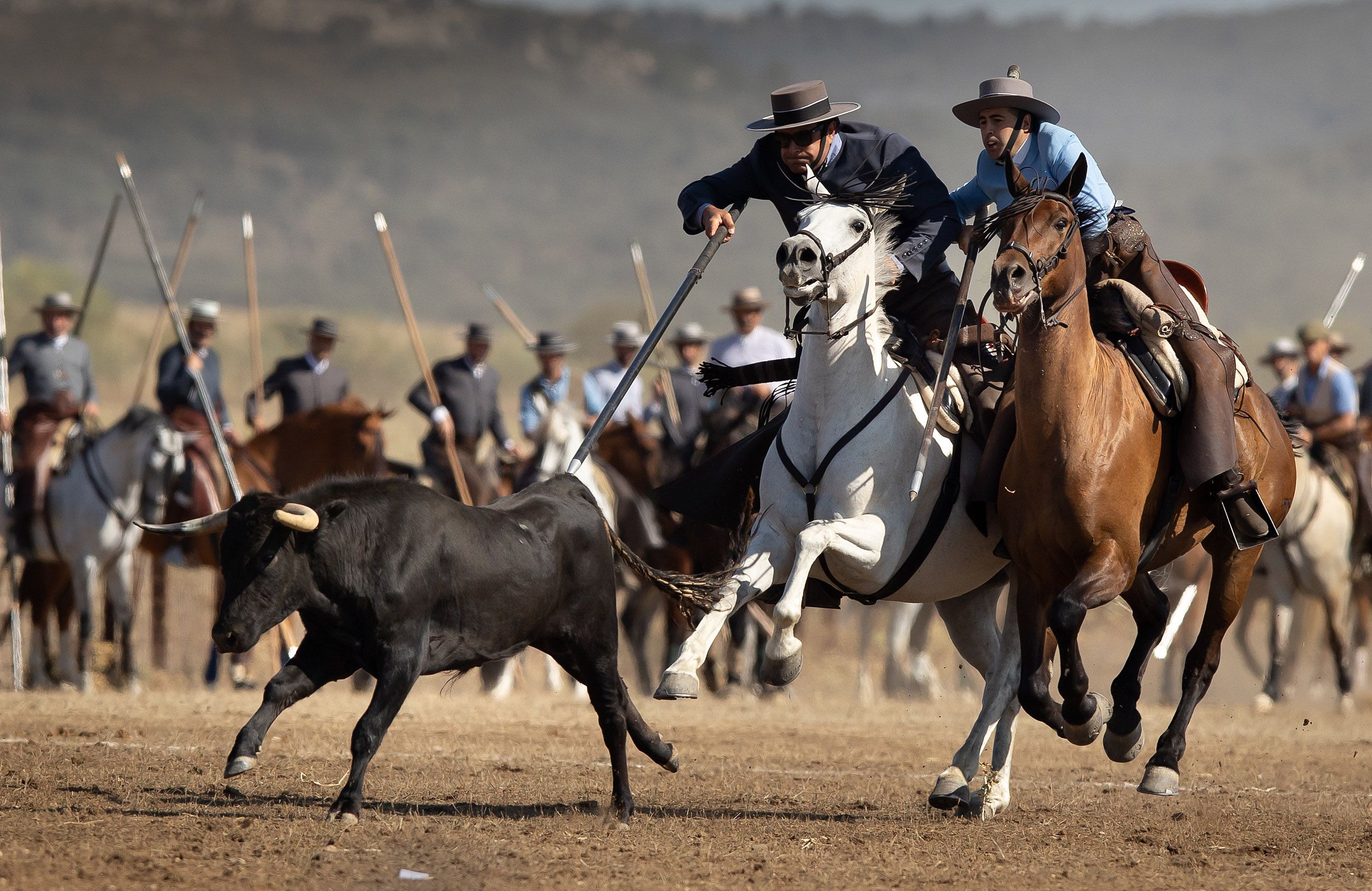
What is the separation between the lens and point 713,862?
19.6 ft

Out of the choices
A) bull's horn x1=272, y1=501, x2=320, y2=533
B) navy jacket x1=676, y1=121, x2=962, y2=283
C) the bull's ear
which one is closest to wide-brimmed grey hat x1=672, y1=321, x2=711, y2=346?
navy jacket x1=676, y1=121, x2=962, y2=283

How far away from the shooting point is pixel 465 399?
52.3ft

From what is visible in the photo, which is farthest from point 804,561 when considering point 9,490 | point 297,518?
point 9,490

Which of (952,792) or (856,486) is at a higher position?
(856,486)

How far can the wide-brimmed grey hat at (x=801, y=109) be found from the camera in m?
7.68

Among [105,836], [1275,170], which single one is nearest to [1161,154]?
[1275,170]

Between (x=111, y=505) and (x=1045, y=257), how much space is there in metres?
9.11

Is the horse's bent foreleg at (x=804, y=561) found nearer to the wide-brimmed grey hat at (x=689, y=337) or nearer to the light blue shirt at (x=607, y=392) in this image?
the light blue shirt at (x=607, y=392)

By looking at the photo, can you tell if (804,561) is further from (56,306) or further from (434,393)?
(56,306)

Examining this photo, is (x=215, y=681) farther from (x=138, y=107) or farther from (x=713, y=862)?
(x=138, y=107)

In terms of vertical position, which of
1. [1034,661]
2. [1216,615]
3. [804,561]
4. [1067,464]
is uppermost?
[1067,464]

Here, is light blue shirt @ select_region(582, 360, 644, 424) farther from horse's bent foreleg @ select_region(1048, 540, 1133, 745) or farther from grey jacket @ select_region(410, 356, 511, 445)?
horse's bent foreleg @ select_region(1048, 540, 1133, 745)

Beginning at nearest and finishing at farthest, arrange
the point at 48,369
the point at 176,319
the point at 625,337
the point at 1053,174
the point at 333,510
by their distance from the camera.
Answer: the point at 333,510
the point at 1053,174
the point at 176,319
the point at 48,369
the point at 625,337

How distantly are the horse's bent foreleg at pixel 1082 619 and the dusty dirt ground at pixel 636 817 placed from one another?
1.54 feet
